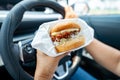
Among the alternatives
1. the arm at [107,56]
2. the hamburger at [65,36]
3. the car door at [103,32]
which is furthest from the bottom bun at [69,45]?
the car door at [103,32]

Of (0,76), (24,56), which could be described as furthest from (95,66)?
(24,56)

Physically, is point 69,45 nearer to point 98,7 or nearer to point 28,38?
point 28,38

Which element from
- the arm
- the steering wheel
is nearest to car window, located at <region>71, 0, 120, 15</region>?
the arm

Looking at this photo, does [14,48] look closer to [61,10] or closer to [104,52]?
[61,10]

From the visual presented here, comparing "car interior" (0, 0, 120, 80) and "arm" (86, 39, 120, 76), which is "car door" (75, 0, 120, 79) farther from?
"arm" (86, 39, 120, 76)

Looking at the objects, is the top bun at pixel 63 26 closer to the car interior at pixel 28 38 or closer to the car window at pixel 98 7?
the car interior at pixel 28 38

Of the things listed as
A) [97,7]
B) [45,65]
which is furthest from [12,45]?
[97,7]
